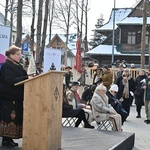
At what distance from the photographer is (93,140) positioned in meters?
6.91

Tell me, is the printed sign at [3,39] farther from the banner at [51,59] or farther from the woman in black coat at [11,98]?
the banner at [51,59]

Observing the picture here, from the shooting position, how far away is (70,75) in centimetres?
1883

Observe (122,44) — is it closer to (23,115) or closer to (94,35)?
(94,35)

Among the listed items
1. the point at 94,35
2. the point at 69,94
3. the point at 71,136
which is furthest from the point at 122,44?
the point at 71,136

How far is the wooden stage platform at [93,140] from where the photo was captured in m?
6.34

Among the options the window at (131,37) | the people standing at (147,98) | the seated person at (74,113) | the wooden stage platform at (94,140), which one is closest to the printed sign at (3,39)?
the wooden stage platform at (94,140)

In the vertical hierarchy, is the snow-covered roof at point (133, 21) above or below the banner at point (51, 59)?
above

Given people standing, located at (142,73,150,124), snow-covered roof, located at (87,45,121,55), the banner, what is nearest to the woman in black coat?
the banner

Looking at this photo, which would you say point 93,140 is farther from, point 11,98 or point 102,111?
point 102,111

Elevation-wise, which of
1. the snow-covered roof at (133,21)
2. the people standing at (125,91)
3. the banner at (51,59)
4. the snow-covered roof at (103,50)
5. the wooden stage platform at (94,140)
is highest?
the snow-covered roof at (133,21)

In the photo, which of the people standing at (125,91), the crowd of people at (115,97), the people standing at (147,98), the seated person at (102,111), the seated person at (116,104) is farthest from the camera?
the people standing at (125,91)

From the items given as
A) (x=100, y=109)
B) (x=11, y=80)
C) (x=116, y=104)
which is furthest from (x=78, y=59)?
(x=11, y=80)

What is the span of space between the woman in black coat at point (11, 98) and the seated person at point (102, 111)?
343 centimetres

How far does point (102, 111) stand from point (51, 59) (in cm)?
205
